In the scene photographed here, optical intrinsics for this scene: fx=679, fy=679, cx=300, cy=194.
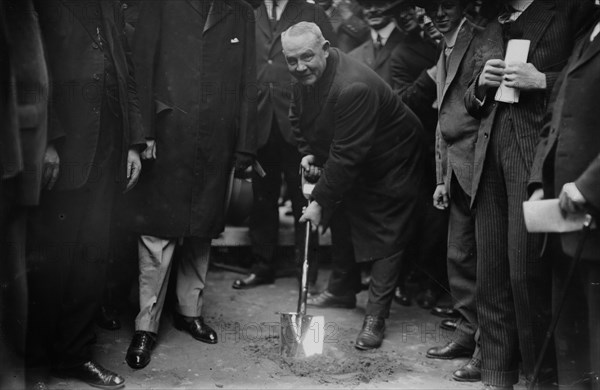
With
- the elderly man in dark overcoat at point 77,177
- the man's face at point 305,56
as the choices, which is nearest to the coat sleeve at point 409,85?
the man's face at point 305,56

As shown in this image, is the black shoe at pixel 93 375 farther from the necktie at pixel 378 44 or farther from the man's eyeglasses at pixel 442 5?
the necktie at pixel 378 44

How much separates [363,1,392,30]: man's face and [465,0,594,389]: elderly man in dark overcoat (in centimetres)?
146

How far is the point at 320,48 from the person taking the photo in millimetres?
3898

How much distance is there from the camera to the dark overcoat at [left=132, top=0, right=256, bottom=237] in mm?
3764

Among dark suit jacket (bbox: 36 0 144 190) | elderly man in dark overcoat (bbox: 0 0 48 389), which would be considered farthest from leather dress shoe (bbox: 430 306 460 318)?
elderly man in dark overcoat (bbox: 0 0 48 389)

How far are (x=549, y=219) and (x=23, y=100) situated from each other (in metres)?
2.21

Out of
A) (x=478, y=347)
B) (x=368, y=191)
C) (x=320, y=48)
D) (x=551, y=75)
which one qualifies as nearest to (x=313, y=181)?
(x=368, y=191)

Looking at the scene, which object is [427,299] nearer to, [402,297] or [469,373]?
[402,297]

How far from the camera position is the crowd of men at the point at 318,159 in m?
2.89

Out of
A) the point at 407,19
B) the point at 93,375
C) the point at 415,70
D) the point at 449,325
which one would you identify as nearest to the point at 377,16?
the point at 407,19

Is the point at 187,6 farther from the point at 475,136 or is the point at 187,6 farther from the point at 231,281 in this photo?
the point at 231,281

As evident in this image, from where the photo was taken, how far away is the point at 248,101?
4.07 m

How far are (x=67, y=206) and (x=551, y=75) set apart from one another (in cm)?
234

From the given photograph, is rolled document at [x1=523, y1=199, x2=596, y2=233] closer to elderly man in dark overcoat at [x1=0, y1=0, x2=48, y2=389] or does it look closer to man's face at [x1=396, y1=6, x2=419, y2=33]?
elderly man in dark overcoat at [x1=0, y1=0, x2=48, y2=389]
